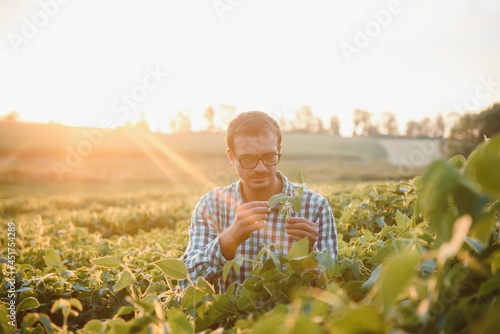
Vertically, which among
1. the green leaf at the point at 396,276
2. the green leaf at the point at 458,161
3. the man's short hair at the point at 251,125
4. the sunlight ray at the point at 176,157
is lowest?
the sunlight ray at the point at 176,157

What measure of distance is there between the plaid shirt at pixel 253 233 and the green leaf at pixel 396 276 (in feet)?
6.34

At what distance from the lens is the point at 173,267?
4.05 feet

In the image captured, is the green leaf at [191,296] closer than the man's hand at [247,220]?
Yes

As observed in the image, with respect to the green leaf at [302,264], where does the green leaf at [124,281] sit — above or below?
below

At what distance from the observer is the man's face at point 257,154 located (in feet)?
9.65

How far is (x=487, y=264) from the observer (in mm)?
840

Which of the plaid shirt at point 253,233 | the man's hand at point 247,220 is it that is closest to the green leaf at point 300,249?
the man's hand at point 247,220

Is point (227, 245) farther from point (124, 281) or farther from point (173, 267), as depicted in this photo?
point (173, 267)

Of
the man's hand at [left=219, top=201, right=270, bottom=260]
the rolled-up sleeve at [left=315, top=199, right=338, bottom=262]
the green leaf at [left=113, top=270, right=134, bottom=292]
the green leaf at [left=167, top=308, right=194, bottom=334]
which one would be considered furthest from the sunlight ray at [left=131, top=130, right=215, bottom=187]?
the green leaf at [left=167, top=308, right=194, bottom=334]

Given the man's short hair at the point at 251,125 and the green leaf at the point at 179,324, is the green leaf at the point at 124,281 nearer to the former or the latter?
the green leaf at the point at 179,324

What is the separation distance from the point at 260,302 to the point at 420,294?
1.90 ft

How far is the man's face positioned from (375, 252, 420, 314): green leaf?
7.66 feet

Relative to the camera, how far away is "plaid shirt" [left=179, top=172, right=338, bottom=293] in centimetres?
279

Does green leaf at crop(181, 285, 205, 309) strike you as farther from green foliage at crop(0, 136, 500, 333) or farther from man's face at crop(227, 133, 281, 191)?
man's face at crop(227, 133, 281, 191)
